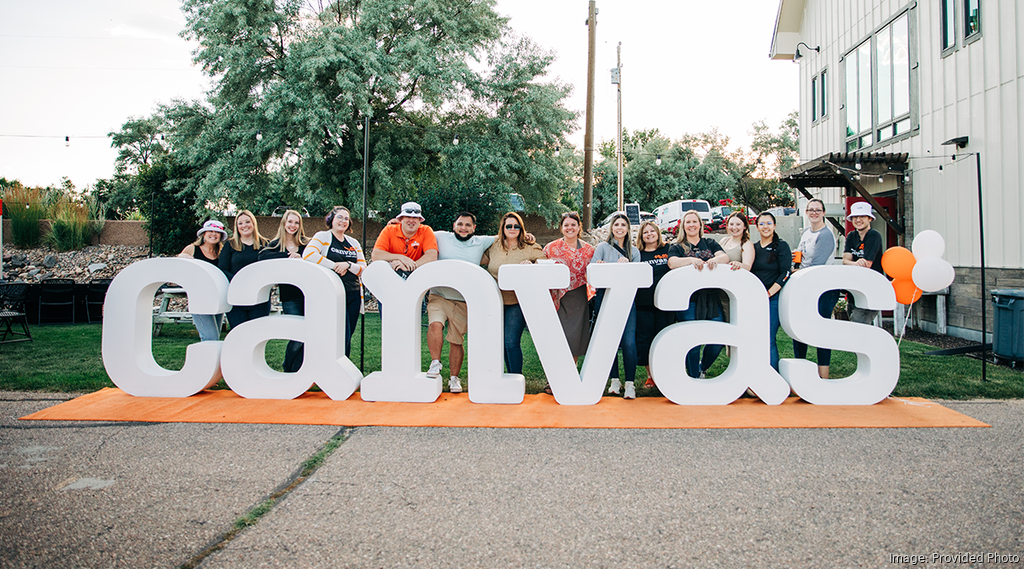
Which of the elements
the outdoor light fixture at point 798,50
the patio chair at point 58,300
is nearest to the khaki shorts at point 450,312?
the patio chair at point 58,300

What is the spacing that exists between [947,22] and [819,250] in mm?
6480

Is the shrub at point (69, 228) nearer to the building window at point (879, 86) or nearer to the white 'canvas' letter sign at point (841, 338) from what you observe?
the white 'canvas' letter sign at point (841, 338)

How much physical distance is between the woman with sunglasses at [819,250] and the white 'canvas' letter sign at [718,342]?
0.71 metres

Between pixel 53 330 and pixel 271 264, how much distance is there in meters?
8.12

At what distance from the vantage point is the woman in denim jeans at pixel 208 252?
17.2 feet

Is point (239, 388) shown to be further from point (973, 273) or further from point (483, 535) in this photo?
point (973, 273)

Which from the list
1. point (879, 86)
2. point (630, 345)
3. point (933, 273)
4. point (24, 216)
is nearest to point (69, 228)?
point (24, 216)

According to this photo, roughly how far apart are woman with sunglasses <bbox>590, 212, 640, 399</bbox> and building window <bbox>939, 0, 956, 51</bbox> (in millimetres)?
7534

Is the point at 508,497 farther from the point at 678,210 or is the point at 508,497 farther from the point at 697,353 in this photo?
the point at 678,210

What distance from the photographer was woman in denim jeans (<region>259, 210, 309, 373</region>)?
5195 millimetres

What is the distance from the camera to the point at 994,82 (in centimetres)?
788

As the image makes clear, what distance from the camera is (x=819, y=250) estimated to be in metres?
5.36

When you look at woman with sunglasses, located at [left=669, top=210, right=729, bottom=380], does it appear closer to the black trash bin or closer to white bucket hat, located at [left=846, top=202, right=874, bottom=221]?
white bucket hat, located at [left=846, top=202, right=874, bottom=221]

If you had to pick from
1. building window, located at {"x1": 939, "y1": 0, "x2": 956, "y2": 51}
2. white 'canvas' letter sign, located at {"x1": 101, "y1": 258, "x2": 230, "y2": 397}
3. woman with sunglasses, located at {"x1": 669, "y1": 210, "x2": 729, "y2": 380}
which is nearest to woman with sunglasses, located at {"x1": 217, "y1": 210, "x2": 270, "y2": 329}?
white 'canvas' letter sign, located at {"x1": 101, "y1": 258, "x2": 230, "y2": 397}
